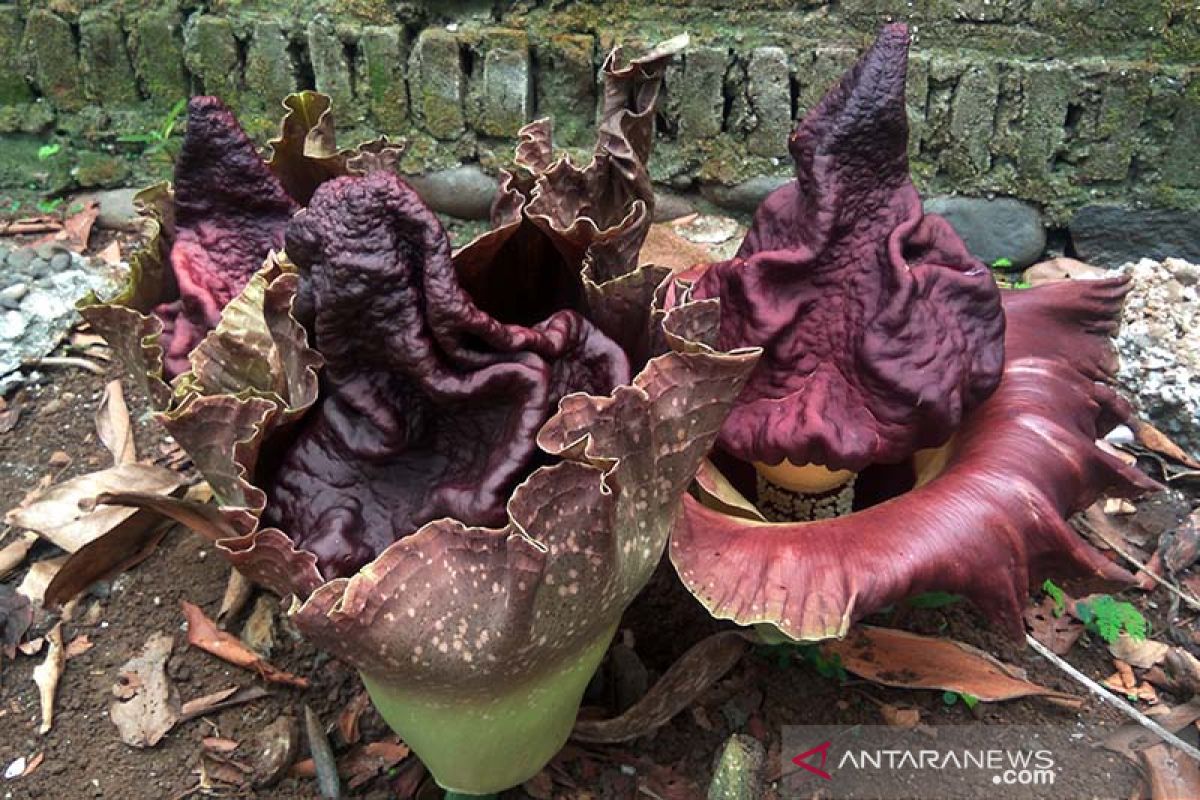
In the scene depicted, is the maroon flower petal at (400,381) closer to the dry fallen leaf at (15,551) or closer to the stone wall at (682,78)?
the dry fallen leaf at (15,551)

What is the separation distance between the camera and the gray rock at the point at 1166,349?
7.32 ft

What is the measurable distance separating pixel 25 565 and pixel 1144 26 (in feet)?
9.50

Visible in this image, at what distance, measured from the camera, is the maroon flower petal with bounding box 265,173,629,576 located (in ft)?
3.73

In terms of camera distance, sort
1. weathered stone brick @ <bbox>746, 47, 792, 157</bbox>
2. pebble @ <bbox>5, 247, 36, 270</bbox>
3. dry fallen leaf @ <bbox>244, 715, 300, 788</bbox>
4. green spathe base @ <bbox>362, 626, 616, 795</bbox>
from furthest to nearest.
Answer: pebble @ <bbox>5, 247, 36, 270</bbox>, weathered stone brick @ <bbox>746, 47, 792, 157</bbox>, dry fallen leaf @ <bbox>244, 715, 300, 788</bbox>, green spathe base @ <bbox>362, 626, 616, 795</bbox>

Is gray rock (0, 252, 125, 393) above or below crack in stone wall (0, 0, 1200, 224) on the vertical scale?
below

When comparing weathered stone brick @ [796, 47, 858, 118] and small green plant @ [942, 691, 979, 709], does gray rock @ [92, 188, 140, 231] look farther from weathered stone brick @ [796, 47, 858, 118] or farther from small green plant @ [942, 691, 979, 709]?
small green plant @ [942, 691, 979, 709]

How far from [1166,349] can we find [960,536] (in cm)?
121

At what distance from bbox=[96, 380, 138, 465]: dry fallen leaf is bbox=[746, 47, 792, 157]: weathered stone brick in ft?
5.78

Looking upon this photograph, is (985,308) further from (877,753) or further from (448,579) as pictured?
(448,579)

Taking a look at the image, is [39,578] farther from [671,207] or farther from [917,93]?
[917,93]

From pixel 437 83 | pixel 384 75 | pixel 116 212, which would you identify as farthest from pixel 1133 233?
pixel 116 212

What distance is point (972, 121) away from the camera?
2.74 m

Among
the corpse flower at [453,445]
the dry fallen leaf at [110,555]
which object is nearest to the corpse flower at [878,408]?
the corpse flower at [453,445]

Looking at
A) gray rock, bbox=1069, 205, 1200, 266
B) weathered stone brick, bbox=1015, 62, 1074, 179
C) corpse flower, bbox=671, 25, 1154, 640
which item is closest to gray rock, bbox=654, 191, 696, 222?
weathered stone brick, bbox=1015, 62, 1074, 179
